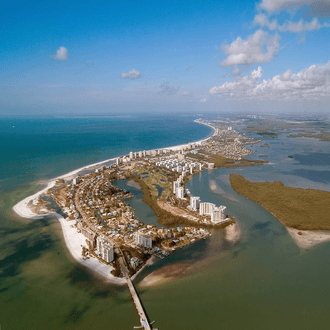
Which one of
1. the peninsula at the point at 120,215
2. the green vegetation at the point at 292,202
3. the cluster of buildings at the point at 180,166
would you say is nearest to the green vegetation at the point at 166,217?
the peninsula at the point at 120,215

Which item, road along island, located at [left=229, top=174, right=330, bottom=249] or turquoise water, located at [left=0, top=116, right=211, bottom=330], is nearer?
turquoise water, located at [left=0, top=116, right=211, bottom=330]

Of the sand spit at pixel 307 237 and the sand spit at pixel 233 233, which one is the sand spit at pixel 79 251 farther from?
the sand spit at pixel 307 237

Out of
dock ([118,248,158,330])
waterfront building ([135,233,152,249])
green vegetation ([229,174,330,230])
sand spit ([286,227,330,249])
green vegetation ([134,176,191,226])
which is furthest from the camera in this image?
green vegetation ([134,176,191,226])

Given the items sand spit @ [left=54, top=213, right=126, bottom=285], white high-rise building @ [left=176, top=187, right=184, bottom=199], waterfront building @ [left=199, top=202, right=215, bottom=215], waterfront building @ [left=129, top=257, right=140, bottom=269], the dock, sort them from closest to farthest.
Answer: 1. the dock
2. sand spit @ [left=54, top=213, right=126, bottom=285]
3. waterfront building @ [left=129, top=257, right=140, bottom=269]
4. waterfront building @ [left=199, top=202, right=215, bottom=215]
5. white high-rise building @ [left=176, top=187, right=184, bottom=199]

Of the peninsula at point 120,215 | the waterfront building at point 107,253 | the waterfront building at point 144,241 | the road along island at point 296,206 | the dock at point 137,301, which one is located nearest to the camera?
the dock at point 137,301

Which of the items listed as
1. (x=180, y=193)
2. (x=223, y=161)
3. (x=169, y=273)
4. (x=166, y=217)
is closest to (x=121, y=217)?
(x=166, y=217)

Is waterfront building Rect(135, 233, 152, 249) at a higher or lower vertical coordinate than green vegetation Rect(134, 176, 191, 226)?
higher

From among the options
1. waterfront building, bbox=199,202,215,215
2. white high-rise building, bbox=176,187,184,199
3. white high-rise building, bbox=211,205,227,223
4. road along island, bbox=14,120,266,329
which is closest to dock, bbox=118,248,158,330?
road along island, bbox=14,120,266,329

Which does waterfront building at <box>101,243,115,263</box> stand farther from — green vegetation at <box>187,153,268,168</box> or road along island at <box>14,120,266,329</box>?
green vegetation at <box>187,153,268,168</box>
